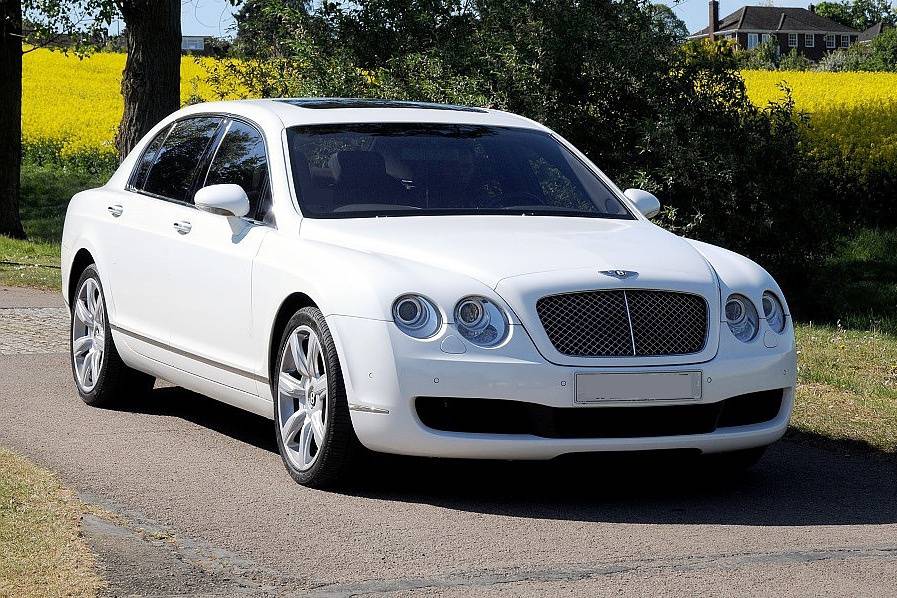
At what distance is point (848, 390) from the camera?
9.41 meters

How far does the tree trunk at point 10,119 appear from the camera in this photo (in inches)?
898

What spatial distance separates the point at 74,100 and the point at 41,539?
37.2 metres

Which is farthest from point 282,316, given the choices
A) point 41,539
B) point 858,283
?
point 858,283

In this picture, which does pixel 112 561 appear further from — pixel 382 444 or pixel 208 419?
pixel 208 419

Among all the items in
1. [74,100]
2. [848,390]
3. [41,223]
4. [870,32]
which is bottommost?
[41,223]

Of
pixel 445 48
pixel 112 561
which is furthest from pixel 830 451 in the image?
pixel 445 48

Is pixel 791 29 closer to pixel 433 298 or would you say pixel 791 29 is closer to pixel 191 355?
pixel 191 355

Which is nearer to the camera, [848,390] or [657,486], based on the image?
[657,486]

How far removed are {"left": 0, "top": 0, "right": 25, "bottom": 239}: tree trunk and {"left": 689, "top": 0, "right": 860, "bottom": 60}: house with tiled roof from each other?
136145 millimetres

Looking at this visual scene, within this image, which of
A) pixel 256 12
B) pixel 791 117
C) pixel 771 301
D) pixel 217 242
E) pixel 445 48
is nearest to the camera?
pixel 771 301

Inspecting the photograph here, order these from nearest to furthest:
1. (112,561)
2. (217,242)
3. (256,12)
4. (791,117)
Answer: (112,561), (217,242), (791,117), (256,12)

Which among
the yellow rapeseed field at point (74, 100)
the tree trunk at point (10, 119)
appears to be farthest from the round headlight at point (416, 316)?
the yellow rapeseed field at point (74, 100)

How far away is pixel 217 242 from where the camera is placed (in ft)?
24.5

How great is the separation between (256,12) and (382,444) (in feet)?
48.2
